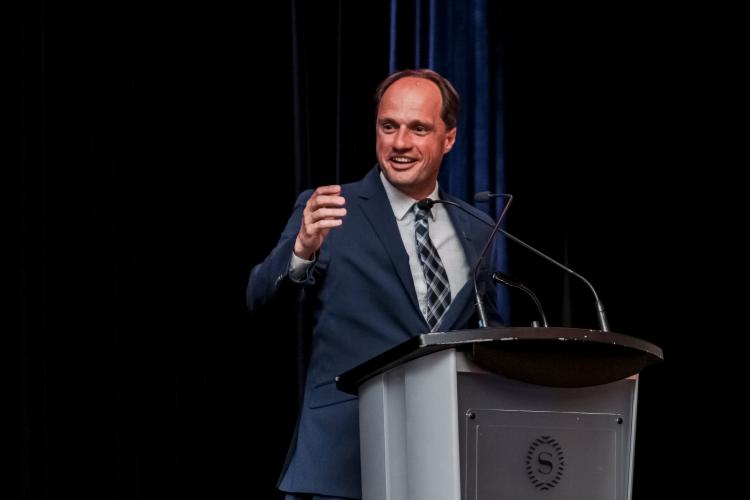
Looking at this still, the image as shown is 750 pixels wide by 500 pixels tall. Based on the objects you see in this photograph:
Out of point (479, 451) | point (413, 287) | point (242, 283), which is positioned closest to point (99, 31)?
point (242, 283)

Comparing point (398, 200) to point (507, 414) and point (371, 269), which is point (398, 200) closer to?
point (371, 269)

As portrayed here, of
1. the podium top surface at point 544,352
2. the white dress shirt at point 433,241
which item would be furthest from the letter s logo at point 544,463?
the white dress shirt at point 433,241

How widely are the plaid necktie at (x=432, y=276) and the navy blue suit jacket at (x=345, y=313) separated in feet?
0.13

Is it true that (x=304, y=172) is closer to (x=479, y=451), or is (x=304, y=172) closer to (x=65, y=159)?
(x=65, y=159)

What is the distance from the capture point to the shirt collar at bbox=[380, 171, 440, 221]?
2312mm

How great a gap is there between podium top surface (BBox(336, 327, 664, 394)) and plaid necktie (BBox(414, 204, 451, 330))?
1.39ft

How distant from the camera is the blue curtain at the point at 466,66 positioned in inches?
129

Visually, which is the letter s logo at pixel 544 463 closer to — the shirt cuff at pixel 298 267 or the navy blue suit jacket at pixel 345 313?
the navy blue suit jacket at pixel 345 313

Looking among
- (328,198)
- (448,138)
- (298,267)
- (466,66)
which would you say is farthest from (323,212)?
(466,66)

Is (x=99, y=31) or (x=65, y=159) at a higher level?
(x=99, y=31)

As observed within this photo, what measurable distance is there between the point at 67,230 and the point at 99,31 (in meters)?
0.52

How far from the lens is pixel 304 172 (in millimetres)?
2939

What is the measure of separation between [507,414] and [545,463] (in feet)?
0.33

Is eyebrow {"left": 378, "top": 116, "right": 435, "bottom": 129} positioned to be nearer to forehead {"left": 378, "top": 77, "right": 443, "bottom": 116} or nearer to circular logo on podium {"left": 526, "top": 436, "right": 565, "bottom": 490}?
forehead {"left": 378, "top": 77, "right": 443, "bottom": 116}
